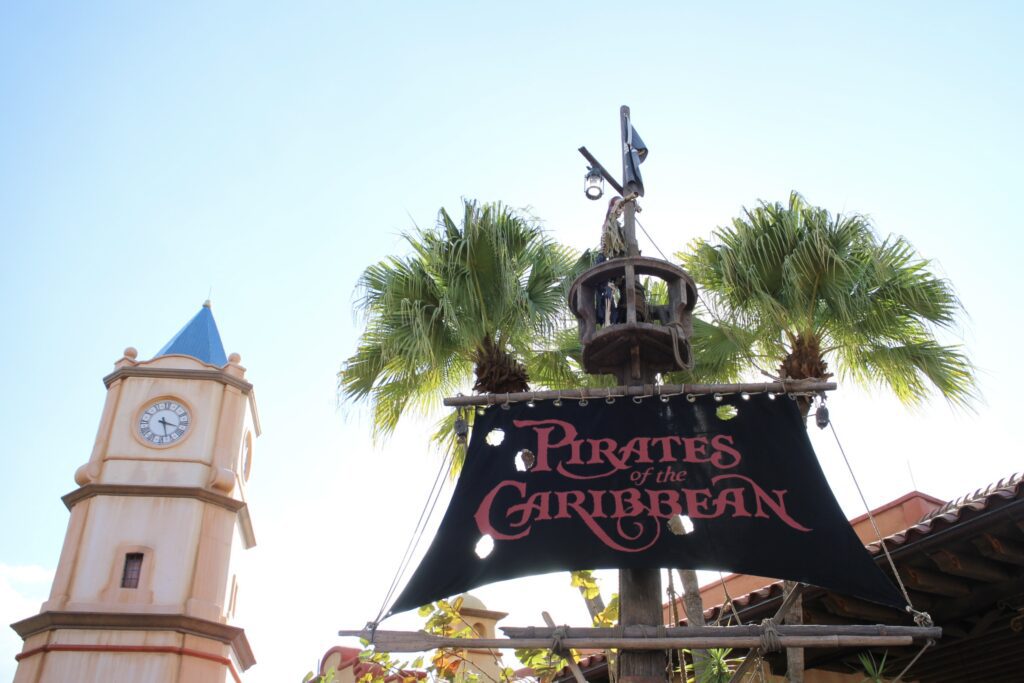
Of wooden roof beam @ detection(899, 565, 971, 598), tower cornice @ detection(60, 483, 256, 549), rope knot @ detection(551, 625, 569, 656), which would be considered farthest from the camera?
tower cornice @ detection(60, 483, 256, 549)

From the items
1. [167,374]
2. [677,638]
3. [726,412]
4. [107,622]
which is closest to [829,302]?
[726,412]

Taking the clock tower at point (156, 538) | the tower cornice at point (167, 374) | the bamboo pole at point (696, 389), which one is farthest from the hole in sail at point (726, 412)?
the tower cornice at point (167, 374)

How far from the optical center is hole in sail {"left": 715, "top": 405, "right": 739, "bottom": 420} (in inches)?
305

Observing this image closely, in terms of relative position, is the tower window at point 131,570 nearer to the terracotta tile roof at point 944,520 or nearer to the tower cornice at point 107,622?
the tower cornice at point 107,622

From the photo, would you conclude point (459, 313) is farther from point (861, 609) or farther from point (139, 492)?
point (139, 492)

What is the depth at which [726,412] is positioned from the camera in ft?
26.1

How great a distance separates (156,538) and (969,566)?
20.1m

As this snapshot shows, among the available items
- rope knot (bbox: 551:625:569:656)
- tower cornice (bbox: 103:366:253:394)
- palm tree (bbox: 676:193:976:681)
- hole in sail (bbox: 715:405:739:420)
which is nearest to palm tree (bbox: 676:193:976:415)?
palm tree (bbox: 676:193:976:681)

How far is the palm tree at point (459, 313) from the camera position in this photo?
1092 centimetres

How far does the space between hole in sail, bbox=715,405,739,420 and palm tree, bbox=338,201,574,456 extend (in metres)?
3.13

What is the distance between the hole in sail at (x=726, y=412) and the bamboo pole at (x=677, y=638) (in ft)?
6.01

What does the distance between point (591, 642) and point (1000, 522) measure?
3.14m

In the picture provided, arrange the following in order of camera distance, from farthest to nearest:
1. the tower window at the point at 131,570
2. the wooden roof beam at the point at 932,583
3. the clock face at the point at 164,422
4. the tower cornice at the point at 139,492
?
1. the clock face at the point at 164,422
2. the tower cornice at the point at 139,492
3. the tower window at the point at 131,570
4. the wooden roof beam at the point at 932,583

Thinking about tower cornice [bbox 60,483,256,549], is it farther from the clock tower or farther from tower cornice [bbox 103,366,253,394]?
tower cornice [bbox 103,366,253,394]
